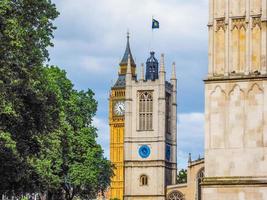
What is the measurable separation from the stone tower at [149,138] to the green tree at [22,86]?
86236 mm

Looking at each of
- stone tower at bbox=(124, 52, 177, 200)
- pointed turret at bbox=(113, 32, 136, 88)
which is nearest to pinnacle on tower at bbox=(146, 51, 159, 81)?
stone tower at bbox=(124, 52, 177, 200)

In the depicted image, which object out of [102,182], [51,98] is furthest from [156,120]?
[51,98]

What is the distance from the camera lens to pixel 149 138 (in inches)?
4786

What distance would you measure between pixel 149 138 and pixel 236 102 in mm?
96578

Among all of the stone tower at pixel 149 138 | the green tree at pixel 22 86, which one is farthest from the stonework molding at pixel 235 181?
the stone tower at pixel 149 138

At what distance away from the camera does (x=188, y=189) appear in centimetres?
10938

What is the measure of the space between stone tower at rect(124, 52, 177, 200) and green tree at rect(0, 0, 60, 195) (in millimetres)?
86236

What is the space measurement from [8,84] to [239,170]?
760 centimetres

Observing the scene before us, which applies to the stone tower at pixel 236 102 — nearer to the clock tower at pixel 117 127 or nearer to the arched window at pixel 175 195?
the arched window at pixel 175 195

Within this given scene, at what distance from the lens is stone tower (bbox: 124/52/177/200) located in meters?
117

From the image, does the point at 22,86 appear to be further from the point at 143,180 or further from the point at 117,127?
the point at 117,127

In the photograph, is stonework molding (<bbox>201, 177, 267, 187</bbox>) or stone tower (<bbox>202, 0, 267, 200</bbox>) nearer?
stonework molding (<bbox>201, 177, 267, 187</bbox>)

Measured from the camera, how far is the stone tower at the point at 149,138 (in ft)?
385

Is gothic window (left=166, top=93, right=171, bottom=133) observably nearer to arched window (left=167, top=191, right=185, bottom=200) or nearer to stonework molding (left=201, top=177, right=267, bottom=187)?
arched window (left=167, top=191, right=185, bottom=200)
